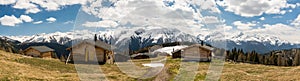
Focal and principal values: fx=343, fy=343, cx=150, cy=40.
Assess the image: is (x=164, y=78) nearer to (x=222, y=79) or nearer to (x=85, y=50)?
(x=222, y=79)

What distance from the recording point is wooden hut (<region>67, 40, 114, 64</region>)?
2645 inches

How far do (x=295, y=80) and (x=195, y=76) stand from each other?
10896mm

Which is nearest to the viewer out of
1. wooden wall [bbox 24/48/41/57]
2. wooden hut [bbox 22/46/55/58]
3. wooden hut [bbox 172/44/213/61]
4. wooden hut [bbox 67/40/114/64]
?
wooden hut [bbox 67/40/114/64]

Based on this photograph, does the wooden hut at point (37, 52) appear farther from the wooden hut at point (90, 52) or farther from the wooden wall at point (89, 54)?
the wooden wall at point (89, 54)

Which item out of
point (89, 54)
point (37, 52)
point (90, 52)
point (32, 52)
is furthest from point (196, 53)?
point (32, 52)

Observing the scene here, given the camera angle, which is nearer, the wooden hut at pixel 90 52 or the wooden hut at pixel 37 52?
the wooden hut at pixel 90 52

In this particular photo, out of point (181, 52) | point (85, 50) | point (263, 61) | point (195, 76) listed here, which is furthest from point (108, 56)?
point (263, 61)

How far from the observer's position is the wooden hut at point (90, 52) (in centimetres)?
6719

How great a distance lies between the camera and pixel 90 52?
222ft

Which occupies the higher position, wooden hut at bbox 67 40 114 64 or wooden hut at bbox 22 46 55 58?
wooden hut at bbox 67 40 114 64

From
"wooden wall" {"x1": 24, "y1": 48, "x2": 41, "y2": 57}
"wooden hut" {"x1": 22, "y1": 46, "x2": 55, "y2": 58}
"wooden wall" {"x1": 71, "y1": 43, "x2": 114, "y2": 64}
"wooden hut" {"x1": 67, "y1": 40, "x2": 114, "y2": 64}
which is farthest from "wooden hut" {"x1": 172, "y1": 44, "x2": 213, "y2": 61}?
"wooden wall" {"x1": 24, "y1": 48, "x2": 41, "y2": 57}

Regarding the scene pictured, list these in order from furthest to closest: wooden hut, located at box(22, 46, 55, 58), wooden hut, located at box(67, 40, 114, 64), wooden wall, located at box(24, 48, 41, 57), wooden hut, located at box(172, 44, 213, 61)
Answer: wooden wall, located at box(24, 48, 41, 57)
wooden hut, located at box(22, 46, 55, 58)
wooden hut, located at box(172, 44, 213, 61)
wooden hut, located at box(67, 40, 114, 64)

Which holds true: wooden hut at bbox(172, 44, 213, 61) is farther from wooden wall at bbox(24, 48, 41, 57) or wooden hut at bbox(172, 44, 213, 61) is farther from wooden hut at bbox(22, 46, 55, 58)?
wooden wall at bbox(24, 48, 41, 57)

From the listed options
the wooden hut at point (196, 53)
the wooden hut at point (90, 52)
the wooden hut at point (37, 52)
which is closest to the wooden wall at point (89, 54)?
the wooden hut at point (90, 52)
